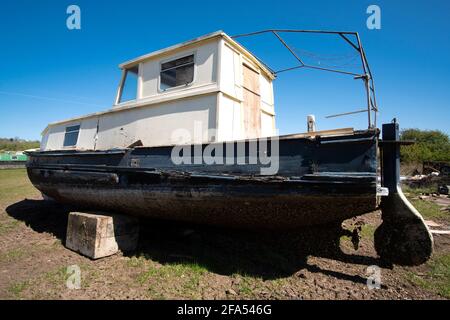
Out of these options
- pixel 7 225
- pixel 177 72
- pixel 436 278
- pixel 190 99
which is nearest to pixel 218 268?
pixel 190 99

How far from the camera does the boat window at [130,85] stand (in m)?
5.75

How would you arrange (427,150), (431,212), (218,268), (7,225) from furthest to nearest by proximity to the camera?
(427,150) < (431,212) < (7,225) < (218,268)

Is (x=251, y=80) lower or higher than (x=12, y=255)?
higher

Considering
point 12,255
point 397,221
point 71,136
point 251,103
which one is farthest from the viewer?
point 71,136

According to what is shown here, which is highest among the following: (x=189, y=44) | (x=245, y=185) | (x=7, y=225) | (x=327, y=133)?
(x=189, y=44)

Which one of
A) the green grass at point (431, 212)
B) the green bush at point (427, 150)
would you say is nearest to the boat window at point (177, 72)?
the green grass at point (431, 212)

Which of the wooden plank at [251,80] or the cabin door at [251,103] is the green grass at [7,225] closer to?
the cabin door at [251,103]

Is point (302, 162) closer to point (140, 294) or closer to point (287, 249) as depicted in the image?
point (287, 249)

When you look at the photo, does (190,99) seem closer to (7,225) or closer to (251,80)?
(251,80)

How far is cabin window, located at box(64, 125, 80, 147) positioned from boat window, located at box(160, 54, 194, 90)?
307cm

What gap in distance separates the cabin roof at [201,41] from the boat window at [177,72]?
221mm

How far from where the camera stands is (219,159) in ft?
11.9

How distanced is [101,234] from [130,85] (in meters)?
3.29
